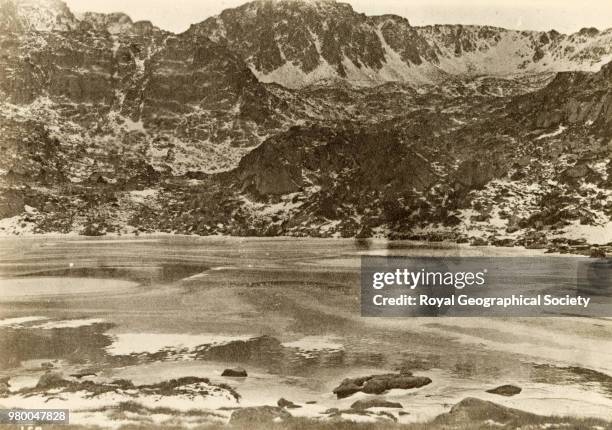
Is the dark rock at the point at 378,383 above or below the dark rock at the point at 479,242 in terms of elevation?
below

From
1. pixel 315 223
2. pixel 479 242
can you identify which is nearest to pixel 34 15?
pixel 315 223

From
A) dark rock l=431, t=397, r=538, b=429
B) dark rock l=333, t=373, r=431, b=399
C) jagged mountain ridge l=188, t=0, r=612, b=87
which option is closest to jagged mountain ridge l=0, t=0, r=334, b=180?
jagged mountain ridge l=188, t=0, r=612, b=87

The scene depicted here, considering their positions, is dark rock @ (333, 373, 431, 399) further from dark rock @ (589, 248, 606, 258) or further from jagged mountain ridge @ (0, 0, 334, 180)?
jagged mountain ridge @ (0, 0, 334, 180)

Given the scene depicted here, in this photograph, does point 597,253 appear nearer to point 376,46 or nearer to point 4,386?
point 376,46

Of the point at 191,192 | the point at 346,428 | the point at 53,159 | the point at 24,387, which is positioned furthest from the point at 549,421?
the point at 53,159

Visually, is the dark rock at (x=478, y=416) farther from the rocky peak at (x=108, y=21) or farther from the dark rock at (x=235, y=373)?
the rocky peak at (x=108, y=21)

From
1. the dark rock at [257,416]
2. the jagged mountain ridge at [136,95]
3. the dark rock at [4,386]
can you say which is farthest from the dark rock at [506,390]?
the jagged mountain ridge at [136,95]
